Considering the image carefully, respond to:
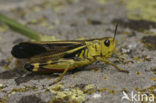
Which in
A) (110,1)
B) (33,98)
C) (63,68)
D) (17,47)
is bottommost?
(33,98)

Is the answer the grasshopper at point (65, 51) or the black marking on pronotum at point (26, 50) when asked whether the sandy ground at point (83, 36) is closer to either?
the grasshopper at point (65, 51)

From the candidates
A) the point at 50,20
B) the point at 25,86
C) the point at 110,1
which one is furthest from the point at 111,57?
the point at 110,1

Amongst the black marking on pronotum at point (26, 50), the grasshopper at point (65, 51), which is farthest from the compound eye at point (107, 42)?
the black marking on pronotum at point (26, 50)

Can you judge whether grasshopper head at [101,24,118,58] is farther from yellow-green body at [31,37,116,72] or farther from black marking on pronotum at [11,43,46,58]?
black marking on pronotum at [11,43,46,58]

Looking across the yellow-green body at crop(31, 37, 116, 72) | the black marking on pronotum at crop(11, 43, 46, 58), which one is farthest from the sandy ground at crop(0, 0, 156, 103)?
the black marking on pronotum at crop(11, 43, 46, 58)

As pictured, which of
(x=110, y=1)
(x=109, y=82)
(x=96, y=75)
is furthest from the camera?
(x=110, y=1)

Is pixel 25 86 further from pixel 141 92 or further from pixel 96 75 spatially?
pixel 141 92
